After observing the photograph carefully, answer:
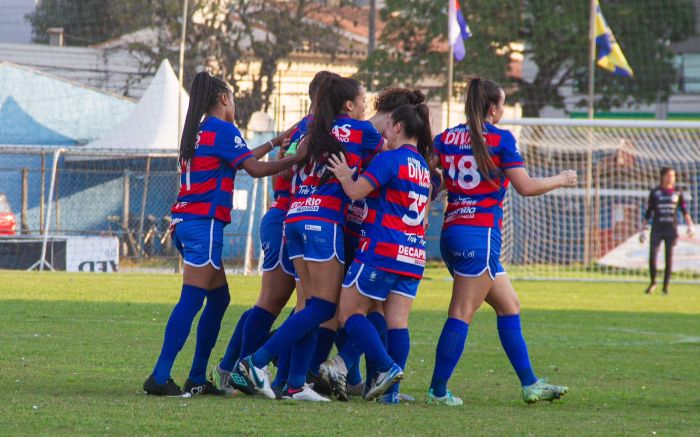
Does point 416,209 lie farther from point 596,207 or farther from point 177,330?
point 596,207

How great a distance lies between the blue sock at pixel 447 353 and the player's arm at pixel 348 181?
1.02 m

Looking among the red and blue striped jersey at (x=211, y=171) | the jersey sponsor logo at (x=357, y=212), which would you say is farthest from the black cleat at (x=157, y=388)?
the jersey sponsor logo at (x=357, y=212)

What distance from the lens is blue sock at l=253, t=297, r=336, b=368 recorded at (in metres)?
6.45

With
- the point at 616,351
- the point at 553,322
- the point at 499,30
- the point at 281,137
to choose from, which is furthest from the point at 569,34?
the point at 281,137

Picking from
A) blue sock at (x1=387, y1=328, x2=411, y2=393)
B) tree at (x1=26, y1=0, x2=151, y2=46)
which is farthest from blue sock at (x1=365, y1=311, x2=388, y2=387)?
tree at (x1=26, y1=0, x2=151, y2=46)

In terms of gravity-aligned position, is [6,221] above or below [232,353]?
below

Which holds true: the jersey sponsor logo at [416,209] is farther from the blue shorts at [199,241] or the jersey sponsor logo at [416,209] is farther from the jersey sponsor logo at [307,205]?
the blue shorts at [199,241]

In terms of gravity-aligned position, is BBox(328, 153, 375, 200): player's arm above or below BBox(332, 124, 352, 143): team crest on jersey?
below

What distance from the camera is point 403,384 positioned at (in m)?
7.55

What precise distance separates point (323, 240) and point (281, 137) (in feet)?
→ 2.92

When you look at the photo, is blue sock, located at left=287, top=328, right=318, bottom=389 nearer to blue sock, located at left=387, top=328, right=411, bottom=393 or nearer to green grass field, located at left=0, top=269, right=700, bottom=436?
green grass field, located at left=0, top=269, right=700, bottom=436

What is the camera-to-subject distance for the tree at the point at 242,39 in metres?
31.9

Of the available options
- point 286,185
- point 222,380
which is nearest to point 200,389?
point 222,380

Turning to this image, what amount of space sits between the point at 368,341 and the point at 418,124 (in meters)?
1.30
